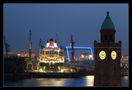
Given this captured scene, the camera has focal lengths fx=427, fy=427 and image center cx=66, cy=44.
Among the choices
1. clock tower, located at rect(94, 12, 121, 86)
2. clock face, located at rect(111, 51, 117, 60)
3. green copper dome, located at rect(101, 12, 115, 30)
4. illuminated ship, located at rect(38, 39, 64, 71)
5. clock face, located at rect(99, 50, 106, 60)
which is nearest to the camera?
clock tower, located at rect(94, 12, 121, 86)

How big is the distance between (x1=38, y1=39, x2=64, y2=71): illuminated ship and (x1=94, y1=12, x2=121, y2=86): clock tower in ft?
30.1

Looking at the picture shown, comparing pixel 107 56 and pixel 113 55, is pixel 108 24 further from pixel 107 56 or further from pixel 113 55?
pixel 107 56

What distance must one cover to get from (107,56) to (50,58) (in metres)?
11.1

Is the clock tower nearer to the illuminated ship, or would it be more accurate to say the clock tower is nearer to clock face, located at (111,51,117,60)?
clock face, located at (111,51,117,60)

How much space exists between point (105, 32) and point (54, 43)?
1148 cm

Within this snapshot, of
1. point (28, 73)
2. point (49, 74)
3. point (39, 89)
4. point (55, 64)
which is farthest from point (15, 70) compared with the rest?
point (39, 89)

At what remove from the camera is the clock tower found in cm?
1812

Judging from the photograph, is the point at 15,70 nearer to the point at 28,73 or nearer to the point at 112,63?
the point at 112,63

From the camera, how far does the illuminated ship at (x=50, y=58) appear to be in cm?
2829

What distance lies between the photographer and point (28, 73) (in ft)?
76.1

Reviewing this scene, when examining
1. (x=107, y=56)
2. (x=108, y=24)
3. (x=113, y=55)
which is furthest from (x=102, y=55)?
(x=108, y=24)

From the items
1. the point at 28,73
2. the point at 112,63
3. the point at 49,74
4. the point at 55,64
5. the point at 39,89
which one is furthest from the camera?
the point at 55,64

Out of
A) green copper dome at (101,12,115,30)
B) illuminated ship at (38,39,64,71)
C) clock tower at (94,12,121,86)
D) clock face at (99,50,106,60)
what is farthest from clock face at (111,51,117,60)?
illuminated ship at (38,39,64,71)

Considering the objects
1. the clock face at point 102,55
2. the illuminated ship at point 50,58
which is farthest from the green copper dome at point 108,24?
the illuminated ship at point 50,58
